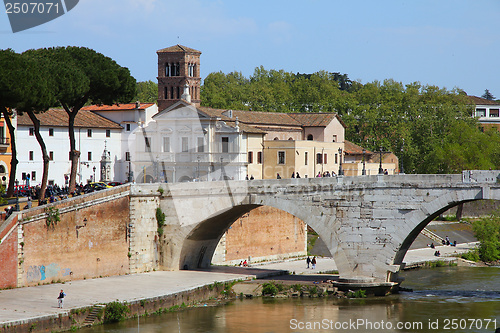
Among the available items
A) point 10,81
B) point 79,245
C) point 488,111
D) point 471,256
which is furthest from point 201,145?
point 488,111

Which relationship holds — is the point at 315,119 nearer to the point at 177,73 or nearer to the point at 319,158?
the point at 319,158

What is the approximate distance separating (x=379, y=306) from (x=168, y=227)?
10.3 metres

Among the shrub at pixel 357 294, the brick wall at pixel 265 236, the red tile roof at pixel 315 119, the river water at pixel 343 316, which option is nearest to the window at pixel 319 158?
the red tile roof at pixel 315 119

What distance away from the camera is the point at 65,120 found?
4988cm

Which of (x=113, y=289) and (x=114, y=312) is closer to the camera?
(x=114, y=312)

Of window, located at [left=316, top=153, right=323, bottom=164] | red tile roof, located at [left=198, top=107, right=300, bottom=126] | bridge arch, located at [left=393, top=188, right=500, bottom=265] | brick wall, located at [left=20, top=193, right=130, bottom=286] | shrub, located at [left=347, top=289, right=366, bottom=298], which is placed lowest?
shrub, located at [left=347, top=289, right=366, bottom=298]

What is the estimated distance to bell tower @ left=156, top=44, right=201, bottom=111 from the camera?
2645 inches

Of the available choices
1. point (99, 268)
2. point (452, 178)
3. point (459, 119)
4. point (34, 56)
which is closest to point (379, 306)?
point (452, 178)

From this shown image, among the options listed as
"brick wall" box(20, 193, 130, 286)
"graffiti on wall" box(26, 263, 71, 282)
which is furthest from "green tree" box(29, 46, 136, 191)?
"graffiti on wall" box(26, 263, 71, 282)

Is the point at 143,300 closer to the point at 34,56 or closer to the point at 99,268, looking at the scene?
the point at 99,268

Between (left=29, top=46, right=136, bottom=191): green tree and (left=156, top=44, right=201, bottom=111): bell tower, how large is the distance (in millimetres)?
27650

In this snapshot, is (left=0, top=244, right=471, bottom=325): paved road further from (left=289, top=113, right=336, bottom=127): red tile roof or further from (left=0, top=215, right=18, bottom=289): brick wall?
(left=289, top=113, right=336, bottom=127): red tile roof

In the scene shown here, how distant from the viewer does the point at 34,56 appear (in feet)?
116

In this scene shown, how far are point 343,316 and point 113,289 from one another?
27.7 feet
